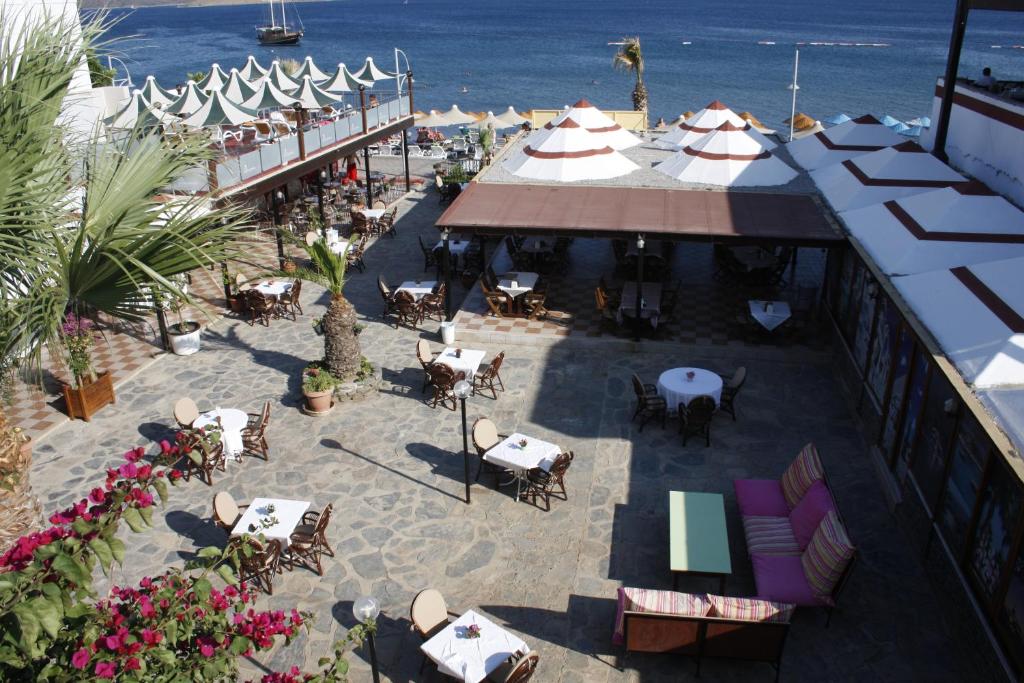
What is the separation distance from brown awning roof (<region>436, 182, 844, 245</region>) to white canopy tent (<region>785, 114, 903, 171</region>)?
2.60 m

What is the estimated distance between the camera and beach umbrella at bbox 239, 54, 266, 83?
3088cm

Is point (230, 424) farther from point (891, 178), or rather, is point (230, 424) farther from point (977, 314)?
point (891, 178)

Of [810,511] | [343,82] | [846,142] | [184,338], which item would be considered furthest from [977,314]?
[343,82]

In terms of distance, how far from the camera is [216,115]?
817 inches

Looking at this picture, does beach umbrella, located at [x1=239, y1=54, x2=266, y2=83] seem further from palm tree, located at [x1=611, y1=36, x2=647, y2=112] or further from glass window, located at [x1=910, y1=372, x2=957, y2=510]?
glass window, located at [x1=910, y1=372, x2=957, y2=510]

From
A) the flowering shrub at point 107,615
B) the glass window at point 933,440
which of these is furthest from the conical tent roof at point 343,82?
the flowering shrub at point 107,615

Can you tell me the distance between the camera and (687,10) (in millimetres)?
196500

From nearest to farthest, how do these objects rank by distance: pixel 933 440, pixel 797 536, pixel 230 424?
pixel 797 536
pixel 933 440
pixel 230 424

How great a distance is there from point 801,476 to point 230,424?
26.9 ft

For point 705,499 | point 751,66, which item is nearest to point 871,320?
point 705,499

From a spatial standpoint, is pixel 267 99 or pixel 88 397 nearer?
pixel 88 397

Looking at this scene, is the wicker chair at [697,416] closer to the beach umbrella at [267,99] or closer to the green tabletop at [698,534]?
the green tabletop at [698,534]

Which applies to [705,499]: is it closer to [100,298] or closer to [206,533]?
[206,533]

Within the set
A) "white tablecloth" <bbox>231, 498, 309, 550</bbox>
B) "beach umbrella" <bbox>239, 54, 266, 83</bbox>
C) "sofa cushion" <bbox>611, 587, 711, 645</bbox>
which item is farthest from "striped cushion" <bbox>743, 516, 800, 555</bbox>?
"beach umbrella" <bbox>239, 54, 266, 83</bbox>
